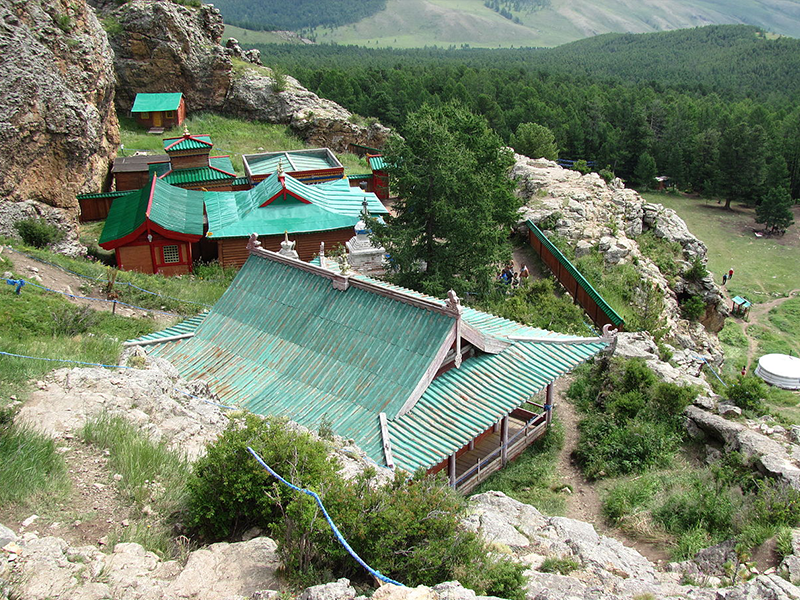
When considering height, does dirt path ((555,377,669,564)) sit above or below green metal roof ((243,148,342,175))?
above

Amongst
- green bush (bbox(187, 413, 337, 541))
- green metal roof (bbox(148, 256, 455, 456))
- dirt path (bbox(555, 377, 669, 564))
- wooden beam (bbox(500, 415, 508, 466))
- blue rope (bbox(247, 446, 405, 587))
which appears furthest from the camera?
wooden beam (bbox(500, 415, 508, 466))

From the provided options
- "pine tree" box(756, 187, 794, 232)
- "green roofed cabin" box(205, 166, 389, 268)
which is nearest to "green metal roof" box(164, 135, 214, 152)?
"green roofed cabin" box(205, 166, 389, 268)

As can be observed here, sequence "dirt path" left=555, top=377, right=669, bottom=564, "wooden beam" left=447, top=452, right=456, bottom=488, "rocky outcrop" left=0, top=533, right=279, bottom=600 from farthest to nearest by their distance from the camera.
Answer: "wooden beam" left=447, top=452, right=456, bottom=488 < "dirt path" left=555, top=377, right=669, bottom=564 < "rocky outcrop" left=0, top=533, right=279, bottom=600

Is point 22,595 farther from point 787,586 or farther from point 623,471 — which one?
point 623,471

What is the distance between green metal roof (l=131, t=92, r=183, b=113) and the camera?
52125 mm

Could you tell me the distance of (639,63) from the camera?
144750 mm

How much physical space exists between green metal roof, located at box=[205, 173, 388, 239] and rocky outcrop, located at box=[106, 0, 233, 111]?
90.5ft

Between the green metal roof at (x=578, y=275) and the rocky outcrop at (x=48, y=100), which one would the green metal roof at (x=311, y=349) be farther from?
the rocky outcrop at (x=48, y=100)

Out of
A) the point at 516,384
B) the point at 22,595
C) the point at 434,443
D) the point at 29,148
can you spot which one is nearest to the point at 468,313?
the point at 516,384

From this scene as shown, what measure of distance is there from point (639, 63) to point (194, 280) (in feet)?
465

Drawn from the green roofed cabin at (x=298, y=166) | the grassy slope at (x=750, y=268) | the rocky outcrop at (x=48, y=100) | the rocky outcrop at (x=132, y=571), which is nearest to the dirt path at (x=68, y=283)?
the rocky outcrop at (x=48, y=100)

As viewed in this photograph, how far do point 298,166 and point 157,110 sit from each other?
53.7ft

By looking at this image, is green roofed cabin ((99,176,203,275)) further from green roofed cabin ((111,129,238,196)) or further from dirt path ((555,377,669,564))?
dirt path ((555,377,669,564))

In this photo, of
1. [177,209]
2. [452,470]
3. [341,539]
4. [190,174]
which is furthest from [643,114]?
[341,539]
